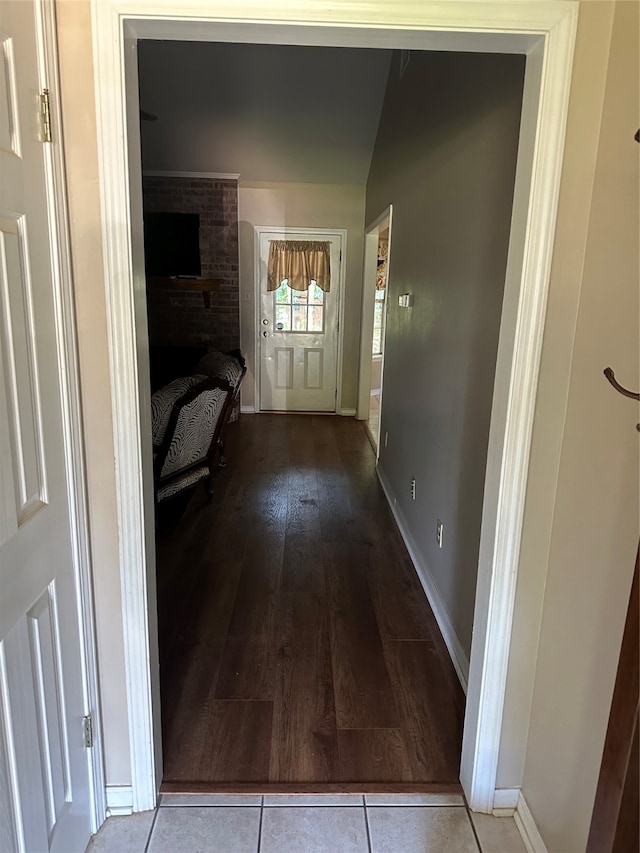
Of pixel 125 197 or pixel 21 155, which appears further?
pixel 125 197

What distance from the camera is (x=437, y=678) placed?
2193 millimetres

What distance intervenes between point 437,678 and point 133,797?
1.14 metres

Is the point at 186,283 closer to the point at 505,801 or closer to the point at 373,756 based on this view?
the point at 373,756

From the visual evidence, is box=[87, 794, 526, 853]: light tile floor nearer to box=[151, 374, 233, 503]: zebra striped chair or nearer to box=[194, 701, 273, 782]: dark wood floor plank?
box=[194, 701, 273, 782]: dark wood floor plank

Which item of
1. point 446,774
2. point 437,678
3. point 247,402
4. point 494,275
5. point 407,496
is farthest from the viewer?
point 247,402

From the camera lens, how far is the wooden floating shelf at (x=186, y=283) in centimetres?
596

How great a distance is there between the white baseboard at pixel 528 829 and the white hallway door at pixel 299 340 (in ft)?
16.9

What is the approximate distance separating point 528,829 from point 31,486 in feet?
5.16

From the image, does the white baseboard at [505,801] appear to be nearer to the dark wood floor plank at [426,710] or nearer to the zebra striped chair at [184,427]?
the dark wood floor plank at [426,710]

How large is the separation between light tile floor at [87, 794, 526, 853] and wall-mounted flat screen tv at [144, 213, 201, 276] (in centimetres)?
523

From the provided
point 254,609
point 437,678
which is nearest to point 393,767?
point 437,678

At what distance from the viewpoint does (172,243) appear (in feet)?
19.5

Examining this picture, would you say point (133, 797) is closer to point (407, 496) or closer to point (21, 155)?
point (21, 155)

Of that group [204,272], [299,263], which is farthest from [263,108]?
[204,272]
